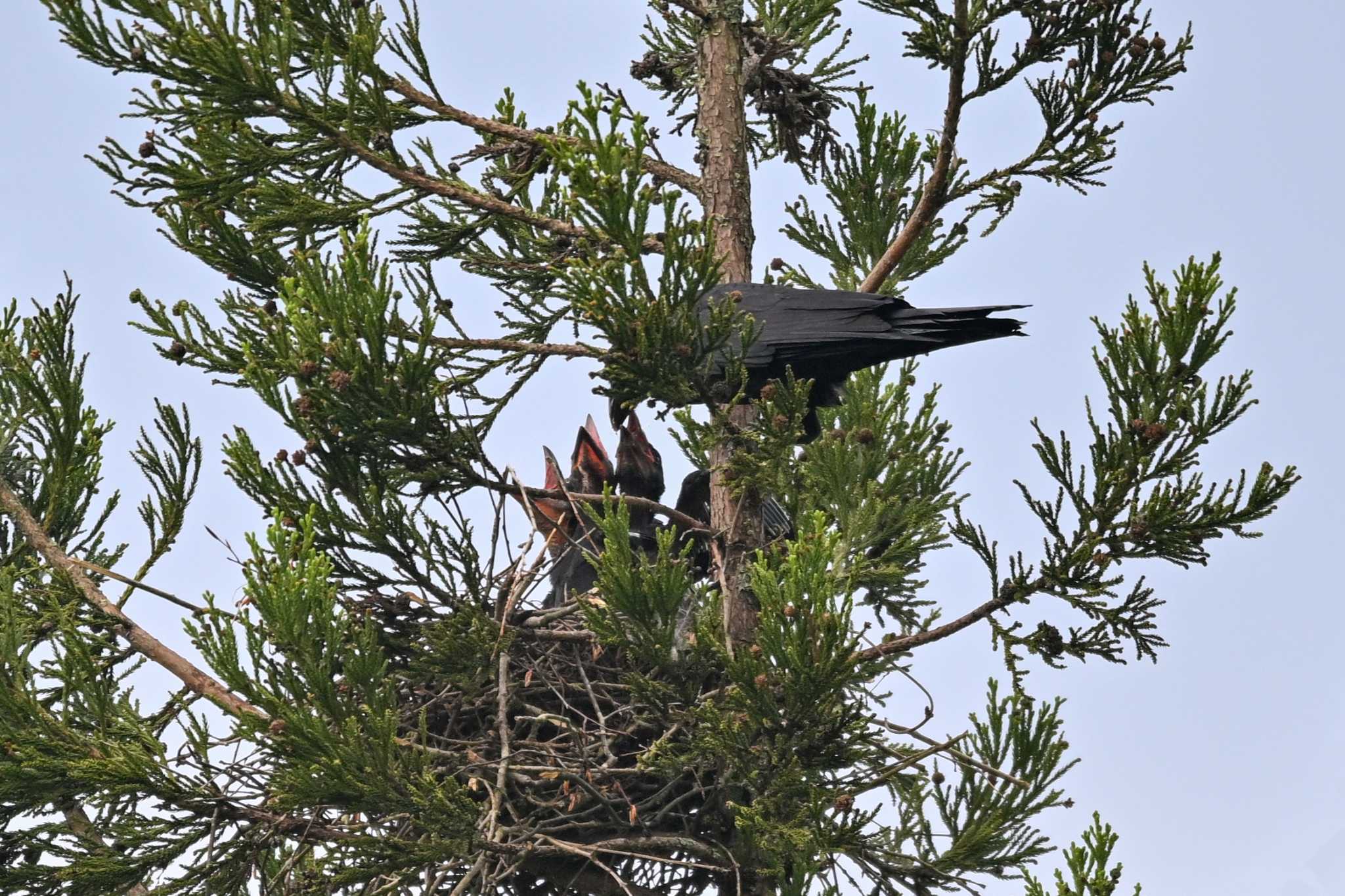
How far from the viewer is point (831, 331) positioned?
5.18m

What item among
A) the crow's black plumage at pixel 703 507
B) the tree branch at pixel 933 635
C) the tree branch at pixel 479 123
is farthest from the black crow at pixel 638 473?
the tree branch at pixel 933 635

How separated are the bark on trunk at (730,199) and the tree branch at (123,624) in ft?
5.11

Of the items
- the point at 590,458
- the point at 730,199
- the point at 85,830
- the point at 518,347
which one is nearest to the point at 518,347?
the point at 518,347

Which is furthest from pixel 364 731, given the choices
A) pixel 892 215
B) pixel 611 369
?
pixel 892 215

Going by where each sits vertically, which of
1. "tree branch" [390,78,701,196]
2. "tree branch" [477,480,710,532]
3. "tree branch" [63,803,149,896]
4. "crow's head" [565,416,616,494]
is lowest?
"tree branch" [63,803,149,896]

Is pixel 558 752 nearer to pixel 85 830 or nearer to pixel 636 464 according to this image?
pixel 85 830

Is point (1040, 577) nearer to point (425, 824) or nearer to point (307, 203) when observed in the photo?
point (425, 824)

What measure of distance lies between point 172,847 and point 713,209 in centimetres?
284

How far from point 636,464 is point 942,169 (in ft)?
7.14

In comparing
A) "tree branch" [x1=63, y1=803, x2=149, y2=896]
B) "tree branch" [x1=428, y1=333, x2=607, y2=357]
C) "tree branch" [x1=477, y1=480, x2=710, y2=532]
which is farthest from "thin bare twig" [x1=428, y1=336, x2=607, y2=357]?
"tree branch" [x1=63, y1=803, x2=149, y2=896]

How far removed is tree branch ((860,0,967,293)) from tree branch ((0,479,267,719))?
8.30 ft

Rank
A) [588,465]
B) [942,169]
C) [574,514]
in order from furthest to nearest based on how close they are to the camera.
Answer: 1. [588,465]
2. [574,514]
3. [942,169]

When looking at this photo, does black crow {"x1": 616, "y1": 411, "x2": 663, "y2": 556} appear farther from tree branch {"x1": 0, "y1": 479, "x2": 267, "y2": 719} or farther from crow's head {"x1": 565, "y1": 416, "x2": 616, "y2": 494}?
tree branch {"x1": 0, "y1": 479, "x2": 267, "y2": 719}

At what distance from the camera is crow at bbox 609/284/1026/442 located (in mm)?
5012
